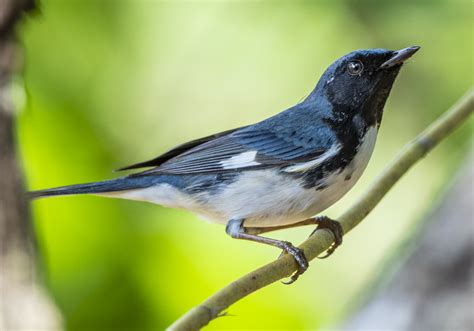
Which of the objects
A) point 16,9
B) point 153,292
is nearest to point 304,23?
point 153,292

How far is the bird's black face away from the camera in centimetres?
297

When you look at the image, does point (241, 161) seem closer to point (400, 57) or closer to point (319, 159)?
point (319, 159)

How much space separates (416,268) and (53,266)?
86.5 inches

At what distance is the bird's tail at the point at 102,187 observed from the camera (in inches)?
114

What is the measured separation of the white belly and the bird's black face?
0.33ft

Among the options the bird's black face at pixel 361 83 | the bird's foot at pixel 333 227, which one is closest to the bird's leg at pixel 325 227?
the bird's foot at pixel 333 227

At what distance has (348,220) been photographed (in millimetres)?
2895

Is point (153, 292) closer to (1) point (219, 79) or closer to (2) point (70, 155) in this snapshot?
(2) point (70, 155)

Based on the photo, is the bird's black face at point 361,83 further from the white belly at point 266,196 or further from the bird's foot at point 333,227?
the bird's foot at point 333,227

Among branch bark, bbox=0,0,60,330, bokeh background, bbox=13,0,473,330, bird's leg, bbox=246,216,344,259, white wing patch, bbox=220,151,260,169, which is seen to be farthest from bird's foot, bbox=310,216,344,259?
branch bark, bbox=0,0,60,330

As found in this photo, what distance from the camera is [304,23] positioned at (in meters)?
4.88

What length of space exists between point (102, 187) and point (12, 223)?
0.95 metres

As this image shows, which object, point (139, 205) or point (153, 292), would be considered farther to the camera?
point (139, 205)

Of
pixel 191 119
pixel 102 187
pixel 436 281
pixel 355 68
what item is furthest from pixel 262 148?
pixel 436 281
